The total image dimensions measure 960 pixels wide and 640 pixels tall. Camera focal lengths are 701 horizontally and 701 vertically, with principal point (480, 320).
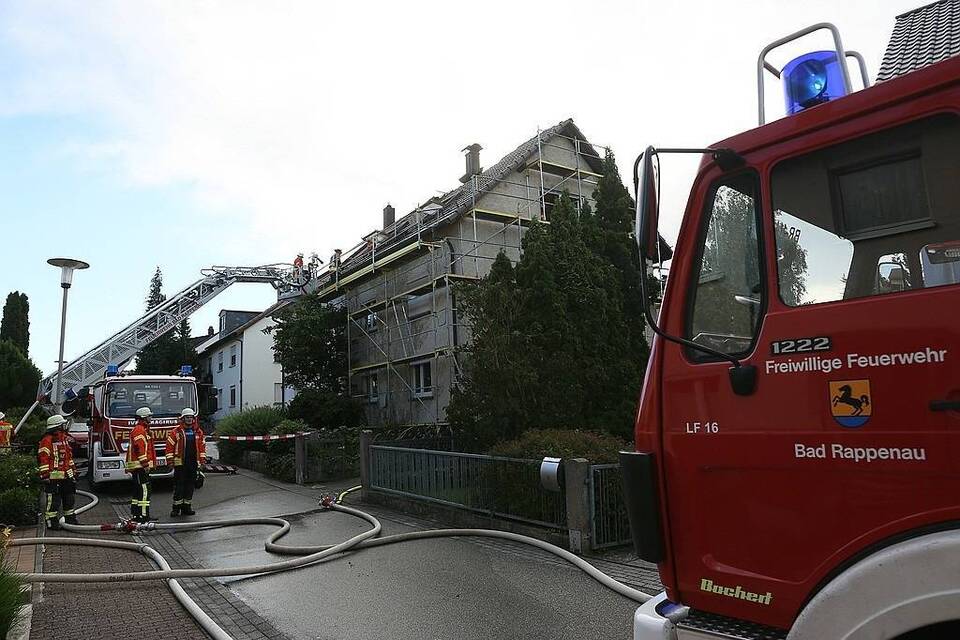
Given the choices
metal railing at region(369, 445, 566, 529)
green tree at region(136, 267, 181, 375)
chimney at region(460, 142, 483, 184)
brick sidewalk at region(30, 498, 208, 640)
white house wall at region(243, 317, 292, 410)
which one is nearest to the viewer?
brick sidewalk at region(30, 498, 208, 640)

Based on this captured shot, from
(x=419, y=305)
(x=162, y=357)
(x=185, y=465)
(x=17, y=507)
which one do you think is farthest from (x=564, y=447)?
(x=162, y=357)

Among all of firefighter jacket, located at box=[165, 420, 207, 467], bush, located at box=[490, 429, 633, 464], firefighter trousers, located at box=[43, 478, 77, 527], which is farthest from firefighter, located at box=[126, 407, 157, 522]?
bush, located at box=[490, 429, 633, 464]

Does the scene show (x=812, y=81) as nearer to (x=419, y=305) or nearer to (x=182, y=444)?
(x=182, y=444)

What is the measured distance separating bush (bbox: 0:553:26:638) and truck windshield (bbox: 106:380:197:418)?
10.5 metres

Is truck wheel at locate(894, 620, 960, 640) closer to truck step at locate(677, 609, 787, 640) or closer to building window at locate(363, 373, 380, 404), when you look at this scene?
truck step at locate(677, 609, 787, 640)

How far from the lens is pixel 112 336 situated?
27281 millimetres

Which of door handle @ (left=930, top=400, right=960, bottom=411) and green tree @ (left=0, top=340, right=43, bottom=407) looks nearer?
door handle @ (left=930, top=400, right=960, bottom=411)

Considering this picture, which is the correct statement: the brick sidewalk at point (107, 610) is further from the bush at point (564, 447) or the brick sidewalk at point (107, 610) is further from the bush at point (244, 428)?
the bush at point (244, 428)

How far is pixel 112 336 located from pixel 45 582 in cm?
2307

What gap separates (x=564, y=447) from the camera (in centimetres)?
888

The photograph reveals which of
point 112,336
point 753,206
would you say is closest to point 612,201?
point 753,206

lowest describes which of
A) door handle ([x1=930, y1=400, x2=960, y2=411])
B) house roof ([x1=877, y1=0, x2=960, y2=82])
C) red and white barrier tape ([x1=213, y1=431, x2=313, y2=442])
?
red and white barrier tape ([x1=213, y1=431, x2=313, y2=442])

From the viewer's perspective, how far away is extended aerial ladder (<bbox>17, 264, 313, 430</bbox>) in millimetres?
25984

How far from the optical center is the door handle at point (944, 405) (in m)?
2.13
